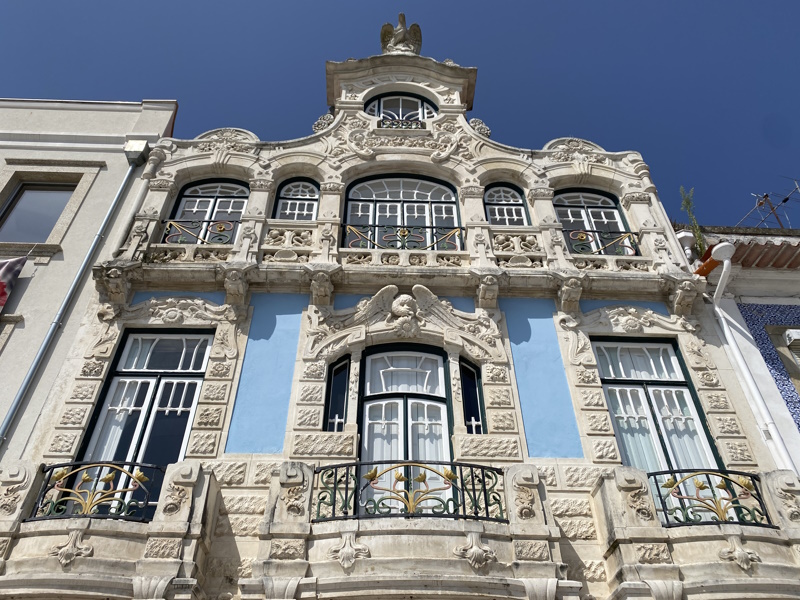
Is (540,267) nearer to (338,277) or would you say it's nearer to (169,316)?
(338,277)

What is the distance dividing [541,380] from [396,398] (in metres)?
2.21

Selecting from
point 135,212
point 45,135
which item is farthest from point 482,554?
point 45,135

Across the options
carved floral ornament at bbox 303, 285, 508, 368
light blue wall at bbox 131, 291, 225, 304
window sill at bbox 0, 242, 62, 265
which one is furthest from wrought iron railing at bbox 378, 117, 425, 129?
window sill at bbox 0, 242, 62, 265

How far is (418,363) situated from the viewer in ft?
32.3

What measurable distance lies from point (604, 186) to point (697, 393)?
5.34 metres

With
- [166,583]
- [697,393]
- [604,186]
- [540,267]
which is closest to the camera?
[166,583]

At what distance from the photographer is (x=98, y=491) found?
7336 millimetres

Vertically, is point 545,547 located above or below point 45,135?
below

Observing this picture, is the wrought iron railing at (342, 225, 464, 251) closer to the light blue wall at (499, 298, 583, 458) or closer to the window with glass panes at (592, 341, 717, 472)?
the light blue wall at (499, 298, 583, 458)

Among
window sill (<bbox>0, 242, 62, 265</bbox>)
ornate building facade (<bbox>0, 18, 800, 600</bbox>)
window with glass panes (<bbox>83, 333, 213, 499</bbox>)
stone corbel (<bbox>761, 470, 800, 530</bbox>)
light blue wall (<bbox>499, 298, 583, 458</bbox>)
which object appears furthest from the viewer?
window sill (<bbox>0, 242, 62, 265</bbox>)

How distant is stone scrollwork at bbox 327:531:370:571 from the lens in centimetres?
677

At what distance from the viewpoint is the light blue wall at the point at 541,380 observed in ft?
29.0

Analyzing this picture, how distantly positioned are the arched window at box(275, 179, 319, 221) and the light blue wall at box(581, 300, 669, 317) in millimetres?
5311

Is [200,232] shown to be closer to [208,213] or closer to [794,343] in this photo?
[208,213]
